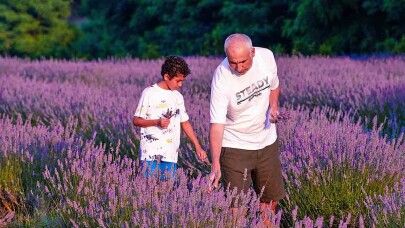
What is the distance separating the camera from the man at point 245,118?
382cm

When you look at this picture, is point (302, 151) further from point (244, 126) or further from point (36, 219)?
point (36, 219)

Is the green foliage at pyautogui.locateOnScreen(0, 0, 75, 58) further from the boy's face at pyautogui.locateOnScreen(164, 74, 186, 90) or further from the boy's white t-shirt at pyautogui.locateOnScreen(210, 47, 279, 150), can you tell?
the boy's white t-shirt at pyautogui.locateOnScreen(210, 47, 279, 150)

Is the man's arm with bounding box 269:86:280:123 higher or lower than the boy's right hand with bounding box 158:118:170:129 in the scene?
higher

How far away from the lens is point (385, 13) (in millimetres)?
18344

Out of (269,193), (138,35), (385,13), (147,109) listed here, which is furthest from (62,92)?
(138,35)

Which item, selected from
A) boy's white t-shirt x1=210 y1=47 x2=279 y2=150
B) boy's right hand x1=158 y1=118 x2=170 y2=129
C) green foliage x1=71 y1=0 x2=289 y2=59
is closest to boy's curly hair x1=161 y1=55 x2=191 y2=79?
boy's right hand x1=158 y1=118 x2=170 y2=129

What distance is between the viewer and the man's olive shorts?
4168 mm

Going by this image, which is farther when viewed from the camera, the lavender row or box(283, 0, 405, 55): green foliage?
box(283, 0, 405, 55): green foliage

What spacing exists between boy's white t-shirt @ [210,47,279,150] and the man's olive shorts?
42 mm

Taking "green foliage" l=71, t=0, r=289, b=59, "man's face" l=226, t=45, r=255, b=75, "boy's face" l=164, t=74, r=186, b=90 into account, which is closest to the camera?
"man's face" l=226, t=45, r=255, b=75

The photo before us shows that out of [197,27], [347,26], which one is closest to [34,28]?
[197,27]

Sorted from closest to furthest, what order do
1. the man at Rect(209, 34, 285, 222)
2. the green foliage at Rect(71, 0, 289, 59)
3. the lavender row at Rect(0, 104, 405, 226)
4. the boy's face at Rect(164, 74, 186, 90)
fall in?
the lavender row at Rect(0, 104, 405, 226) < the man at Rect(209, 34, 285, 222) < the boy's face at Rect(164, 74, 186, 90) < the green foliage at Rect(71, 0, 289, 59)

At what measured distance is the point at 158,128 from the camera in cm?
466

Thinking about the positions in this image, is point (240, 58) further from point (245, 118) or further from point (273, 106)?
point (273, 106)
